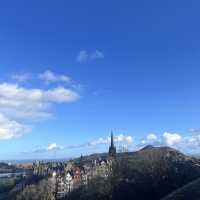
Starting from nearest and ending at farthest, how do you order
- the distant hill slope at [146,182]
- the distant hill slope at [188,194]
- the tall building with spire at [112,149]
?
the distant hill slope at [188,194] < the distant hill slope at [146,182] < the tall building with spire at [112,149]

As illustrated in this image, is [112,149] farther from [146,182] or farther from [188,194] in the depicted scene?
[188,194]

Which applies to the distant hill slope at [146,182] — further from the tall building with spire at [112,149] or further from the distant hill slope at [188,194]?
the tall building with spire at [112,149]

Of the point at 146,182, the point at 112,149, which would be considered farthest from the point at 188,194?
the point at 112,149

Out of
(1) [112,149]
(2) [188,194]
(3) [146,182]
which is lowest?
(2) [188,194]

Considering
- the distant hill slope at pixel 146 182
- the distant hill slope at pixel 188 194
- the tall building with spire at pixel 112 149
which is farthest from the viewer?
the tall building with spire at pixel 112 149

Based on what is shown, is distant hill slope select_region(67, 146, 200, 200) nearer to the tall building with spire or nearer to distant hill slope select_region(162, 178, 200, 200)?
distant hill slope select_region(162, 178, 200, 200)

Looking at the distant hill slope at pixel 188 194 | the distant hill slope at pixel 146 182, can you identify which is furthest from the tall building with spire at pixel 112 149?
the distant hill slope at pixel 188 194

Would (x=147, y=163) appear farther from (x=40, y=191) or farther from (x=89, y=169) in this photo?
(x=89, y=169)

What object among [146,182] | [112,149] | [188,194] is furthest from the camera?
[112,149]

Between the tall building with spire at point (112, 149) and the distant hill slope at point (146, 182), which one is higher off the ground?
the tall building with spire at point (112, 149)

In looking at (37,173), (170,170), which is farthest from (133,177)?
(37,173)

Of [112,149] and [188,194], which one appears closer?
[188,194]

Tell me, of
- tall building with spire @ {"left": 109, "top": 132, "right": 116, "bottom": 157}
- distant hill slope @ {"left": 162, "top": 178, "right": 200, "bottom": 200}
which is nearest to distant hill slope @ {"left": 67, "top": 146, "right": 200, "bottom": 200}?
distant hill slope @ {"left": 162, "top": 178, "right": 200, "bottom": 200}

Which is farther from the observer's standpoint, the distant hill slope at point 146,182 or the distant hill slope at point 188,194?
the distant hill slope at point 146,182
